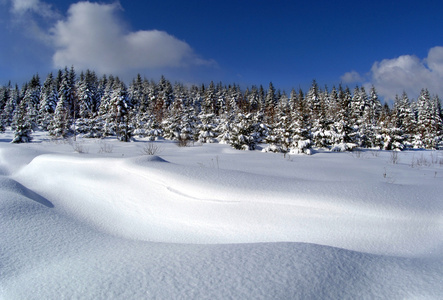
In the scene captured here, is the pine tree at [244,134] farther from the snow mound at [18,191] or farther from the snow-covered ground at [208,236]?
the snow mound at [18,191]

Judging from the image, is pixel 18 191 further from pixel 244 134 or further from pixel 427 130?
pixel 427 130

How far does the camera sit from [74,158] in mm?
4441

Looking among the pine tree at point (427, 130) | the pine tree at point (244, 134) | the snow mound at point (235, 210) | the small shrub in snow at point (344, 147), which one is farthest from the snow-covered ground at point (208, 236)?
the pine tree at point (427, 130)

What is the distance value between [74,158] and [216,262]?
4.26 m

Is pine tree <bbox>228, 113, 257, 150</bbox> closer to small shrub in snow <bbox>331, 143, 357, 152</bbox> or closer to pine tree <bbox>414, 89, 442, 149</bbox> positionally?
small shrub in snow <bbox>331, 143, 357, 152</bbox>

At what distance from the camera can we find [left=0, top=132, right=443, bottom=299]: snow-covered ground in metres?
1.24

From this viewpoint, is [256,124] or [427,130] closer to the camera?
[256,124]

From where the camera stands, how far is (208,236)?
2393 millimetres

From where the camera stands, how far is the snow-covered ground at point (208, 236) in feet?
4.07

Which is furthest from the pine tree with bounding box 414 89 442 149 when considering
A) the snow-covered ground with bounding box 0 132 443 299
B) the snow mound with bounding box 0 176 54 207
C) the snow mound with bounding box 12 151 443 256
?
the snow mound with bounding box 0 176 54 207

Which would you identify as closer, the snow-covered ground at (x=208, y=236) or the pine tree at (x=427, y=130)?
the snow-covered ground at (x=208, y=236)

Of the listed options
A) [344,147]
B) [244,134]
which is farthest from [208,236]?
[344,147]

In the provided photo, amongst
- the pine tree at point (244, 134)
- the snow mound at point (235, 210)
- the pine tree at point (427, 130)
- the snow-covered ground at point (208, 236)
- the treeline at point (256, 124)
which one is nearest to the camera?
the snow-covered ground at point (208, 236)

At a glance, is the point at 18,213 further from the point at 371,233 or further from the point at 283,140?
the point at 283,140
